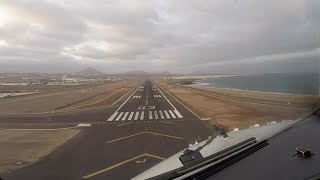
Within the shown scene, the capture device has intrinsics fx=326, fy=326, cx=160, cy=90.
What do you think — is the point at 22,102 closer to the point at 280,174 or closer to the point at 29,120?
the point at 29,120

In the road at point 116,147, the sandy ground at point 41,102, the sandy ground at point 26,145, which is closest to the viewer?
the road at point 116,147

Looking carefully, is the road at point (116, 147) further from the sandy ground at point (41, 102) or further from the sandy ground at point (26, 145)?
the sandy ground at point (41, 102)

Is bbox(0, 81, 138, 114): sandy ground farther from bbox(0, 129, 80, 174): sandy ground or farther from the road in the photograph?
bbox(0, 129, 80, 174): sandy ground

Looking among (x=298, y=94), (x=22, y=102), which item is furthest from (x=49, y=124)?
(x=298, y=94)

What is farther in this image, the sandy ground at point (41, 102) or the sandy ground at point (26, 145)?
the sandy ground at point (41, 102)

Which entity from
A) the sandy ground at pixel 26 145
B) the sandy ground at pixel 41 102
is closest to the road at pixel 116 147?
the sandy ground at pixel 26 145

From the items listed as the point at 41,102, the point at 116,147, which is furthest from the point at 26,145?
the point at 41,102
